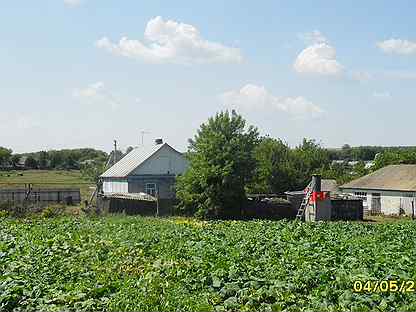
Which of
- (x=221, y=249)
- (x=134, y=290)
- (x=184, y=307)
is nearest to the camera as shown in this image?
(x=184, y=307)

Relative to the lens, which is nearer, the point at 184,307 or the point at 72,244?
the point at 184,307

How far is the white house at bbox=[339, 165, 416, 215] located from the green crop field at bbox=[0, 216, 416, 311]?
2918 cm

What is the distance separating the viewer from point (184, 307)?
9.26 m

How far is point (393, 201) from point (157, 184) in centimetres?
1947

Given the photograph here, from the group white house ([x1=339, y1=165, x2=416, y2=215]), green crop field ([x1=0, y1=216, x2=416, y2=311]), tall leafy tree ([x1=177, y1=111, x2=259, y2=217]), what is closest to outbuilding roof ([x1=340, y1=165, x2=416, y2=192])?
white house ([x1=339, y1=165, x2=416, y2=215])

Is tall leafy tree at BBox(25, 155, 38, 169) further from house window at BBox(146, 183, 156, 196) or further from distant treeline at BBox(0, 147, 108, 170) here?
house window at BBox(146, 183, 156, 196)

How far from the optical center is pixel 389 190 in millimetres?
46344

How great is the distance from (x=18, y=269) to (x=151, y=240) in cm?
518

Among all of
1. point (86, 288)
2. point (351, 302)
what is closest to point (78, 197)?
point (86, 288)

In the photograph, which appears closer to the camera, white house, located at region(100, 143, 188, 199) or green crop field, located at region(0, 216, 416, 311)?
green crop field, located at region(0, 216, 416, 311)

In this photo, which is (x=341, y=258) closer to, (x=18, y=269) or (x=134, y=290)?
(x=134, y=290)

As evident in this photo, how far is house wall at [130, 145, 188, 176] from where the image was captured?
51.5 m

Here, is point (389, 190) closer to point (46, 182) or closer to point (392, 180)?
point (392, 180)

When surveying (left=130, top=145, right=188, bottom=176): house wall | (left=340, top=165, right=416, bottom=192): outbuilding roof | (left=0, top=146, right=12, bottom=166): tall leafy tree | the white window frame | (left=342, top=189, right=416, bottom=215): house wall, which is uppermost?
A: (left=0, top=146, right=12, bottom=166): tall leafy tree
